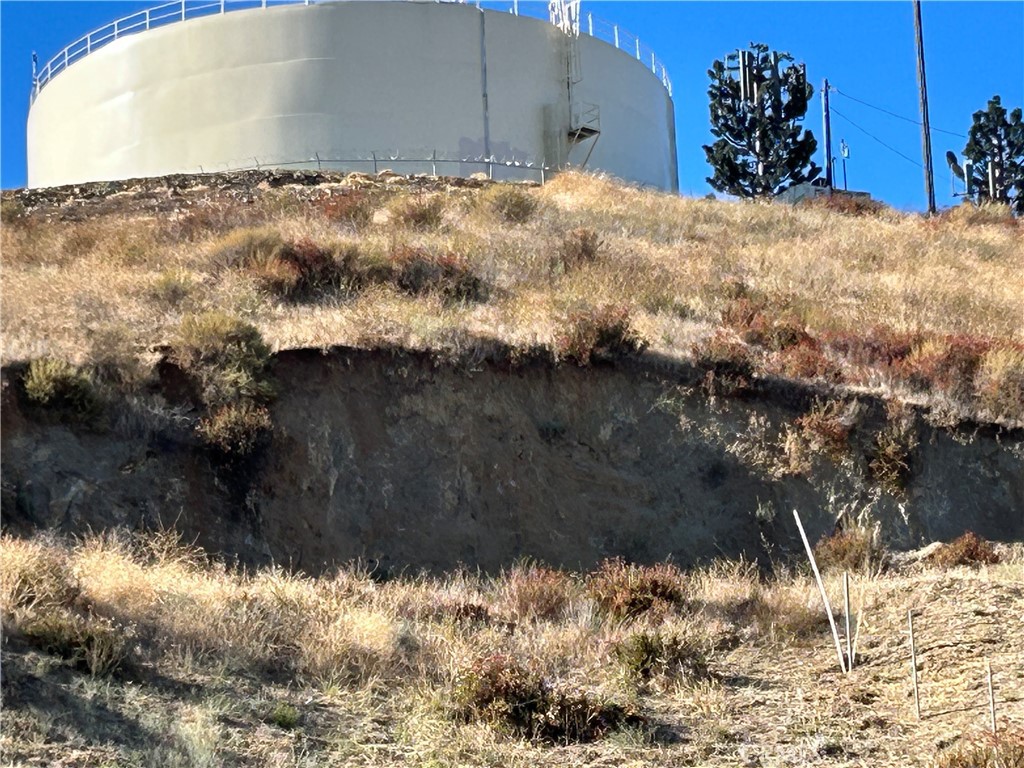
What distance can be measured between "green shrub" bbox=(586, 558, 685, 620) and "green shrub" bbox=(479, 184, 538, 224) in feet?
39.3

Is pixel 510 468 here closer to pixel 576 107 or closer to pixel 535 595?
pixel 535 595

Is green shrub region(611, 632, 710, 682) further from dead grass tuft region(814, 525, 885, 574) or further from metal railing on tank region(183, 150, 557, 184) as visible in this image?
metal railing on tank region(183, 150, 557, 184)

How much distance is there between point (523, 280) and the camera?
1870cm

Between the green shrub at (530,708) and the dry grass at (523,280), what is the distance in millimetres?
6120

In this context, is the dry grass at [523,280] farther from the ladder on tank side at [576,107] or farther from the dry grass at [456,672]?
the dry grass at [456,672]

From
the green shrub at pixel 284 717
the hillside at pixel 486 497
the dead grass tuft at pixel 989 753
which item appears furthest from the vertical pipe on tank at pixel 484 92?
the dead grass tuft at pixel 989 753

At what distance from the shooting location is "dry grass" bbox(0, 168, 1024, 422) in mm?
15086

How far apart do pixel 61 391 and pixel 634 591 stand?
5891mm

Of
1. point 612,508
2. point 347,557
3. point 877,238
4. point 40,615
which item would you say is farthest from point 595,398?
point 877,238

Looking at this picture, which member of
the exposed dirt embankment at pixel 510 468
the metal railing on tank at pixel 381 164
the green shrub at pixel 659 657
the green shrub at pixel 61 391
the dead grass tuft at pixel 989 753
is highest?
the metal railing on tank at pixel 381 164

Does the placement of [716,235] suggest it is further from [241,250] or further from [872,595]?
[872,595]

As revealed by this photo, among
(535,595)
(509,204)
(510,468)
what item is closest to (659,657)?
(535,595)

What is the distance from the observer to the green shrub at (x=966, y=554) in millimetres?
12641

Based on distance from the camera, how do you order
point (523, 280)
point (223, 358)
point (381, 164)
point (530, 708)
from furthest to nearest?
point (381, 164)
point (523, 280)
point (223, 358)
point (530, 708)
